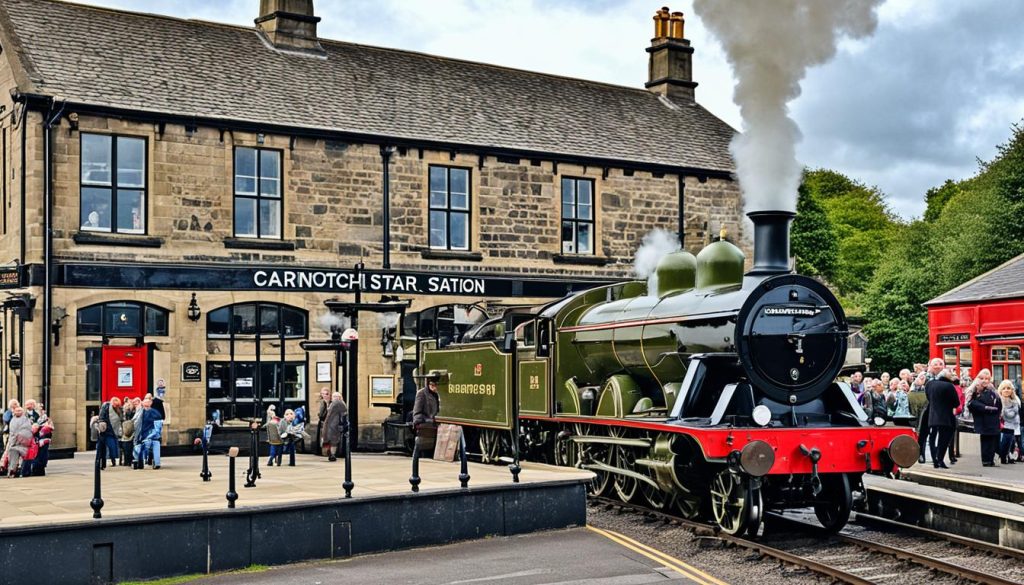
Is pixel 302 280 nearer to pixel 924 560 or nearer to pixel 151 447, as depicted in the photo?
pixel 151 447

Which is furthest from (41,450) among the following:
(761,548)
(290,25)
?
(290,25)

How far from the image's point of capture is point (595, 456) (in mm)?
15070

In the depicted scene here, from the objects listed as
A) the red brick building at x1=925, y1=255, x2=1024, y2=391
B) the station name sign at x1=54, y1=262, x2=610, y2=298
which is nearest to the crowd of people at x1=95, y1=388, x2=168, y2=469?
the station name sign at x1=54, y1=262, x2=610, y2=298

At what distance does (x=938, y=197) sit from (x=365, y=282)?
55.2 meters

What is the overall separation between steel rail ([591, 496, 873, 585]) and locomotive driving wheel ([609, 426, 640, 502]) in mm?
133

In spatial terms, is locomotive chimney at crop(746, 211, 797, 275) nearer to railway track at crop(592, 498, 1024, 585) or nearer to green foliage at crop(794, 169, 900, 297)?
railway track at crop(592, 498, 1024, 585)

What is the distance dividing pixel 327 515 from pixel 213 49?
47.8ft

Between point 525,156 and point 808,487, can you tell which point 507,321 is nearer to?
point 808,487

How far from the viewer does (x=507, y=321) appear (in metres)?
17.3

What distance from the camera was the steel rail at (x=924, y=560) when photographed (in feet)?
31.5

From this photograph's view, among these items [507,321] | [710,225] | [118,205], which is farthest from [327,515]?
[710,225]

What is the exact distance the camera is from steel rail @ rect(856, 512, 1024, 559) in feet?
35.7

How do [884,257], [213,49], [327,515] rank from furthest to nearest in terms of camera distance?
[884,257], [213,49], [327,515]

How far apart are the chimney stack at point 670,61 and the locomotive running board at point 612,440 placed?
54.7ft
